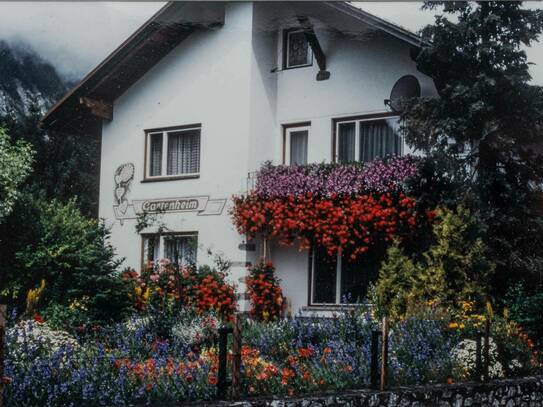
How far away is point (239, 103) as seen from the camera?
1980 centimetres

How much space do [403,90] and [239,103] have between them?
3.62 metres

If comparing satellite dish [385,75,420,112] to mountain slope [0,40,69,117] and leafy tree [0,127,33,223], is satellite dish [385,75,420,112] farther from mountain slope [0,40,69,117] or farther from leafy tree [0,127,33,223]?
leafy tree [0,127,33,223]

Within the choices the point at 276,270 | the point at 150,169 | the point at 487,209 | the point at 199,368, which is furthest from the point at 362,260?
the point at 199,368

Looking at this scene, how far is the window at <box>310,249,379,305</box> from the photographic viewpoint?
60.8 ft

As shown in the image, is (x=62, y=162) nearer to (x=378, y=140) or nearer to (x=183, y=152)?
(x=183, y=152)

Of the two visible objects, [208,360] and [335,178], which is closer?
[208,360]

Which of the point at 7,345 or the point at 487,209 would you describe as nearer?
the point at 7,345

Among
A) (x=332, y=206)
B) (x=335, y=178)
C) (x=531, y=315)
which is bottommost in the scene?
(x=531, y=315)

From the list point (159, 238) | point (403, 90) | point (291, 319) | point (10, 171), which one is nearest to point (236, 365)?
point (291, 319)

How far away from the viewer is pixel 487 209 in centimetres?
1566

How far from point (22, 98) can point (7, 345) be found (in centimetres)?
734

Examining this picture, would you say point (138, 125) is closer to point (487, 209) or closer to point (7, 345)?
point (487, 209)

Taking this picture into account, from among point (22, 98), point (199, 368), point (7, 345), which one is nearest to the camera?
point (199, 368)

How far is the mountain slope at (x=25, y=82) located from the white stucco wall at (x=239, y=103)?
7.00ft
